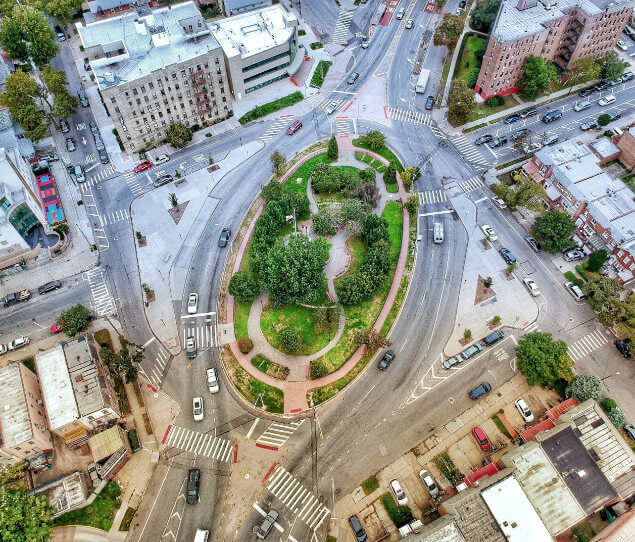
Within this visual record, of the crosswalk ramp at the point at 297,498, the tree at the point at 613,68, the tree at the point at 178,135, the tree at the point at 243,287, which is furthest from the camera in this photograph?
the tree at the point at 613,68

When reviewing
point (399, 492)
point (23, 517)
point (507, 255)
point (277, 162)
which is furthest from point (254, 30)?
point (23, 517)

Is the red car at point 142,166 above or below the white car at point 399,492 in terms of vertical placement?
above

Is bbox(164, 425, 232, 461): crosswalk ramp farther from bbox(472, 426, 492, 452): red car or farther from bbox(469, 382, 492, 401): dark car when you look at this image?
bbox(469, 382, 492, 401): dark car

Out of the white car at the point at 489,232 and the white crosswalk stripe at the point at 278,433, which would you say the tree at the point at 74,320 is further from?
the white car at the point at 489,232

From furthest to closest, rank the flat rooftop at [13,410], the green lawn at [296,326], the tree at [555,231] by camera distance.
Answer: the tree at [555,231], the green lawn at [296,326], the flat rooftop at [13,410]

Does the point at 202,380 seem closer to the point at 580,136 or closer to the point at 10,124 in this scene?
the point at 10,124

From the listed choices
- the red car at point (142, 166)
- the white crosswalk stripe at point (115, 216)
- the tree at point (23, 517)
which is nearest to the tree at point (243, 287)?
the white crosswalk stripe at point (115, 216)

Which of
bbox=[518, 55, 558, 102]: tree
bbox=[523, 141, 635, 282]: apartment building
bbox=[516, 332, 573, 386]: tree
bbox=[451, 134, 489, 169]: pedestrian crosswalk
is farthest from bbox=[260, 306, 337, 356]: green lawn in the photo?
bbox=[518, 55, 558, 102]: tree
